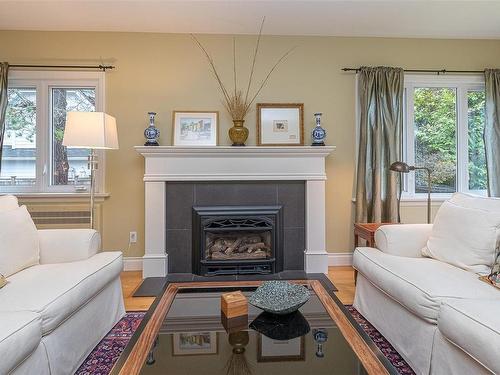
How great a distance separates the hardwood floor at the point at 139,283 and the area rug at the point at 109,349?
230 millimetres

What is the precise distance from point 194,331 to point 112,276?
966 millimetres

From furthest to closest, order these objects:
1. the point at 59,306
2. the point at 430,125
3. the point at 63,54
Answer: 1. the point at 430,125
2. the point at 63,54
3. the point at 59,306

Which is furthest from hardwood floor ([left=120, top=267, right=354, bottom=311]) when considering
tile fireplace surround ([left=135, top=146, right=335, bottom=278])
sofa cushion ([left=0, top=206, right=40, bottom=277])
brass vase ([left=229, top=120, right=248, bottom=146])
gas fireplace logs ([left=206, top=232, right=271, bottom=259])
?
brass vase ([left=229, top=120, right=248, bottom=146])

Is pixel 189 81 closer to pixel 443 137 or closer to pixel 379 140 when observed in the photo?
pixel 379 140

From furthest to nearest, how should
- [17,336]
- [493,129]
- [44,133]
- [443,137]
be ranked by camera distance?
[443,137] < [493,129] < [44,133] < [17,336]

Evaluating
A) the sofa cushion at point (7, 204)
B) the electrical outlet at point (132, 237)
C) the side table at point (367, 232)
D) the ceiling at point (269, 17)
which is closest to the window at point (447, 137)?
the ceiling at point (269, 17)

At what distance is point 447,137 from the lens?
3729 millimetres

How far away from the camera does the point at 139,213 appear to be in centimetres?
349

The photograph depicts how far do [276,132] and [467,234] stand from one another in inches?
81.4

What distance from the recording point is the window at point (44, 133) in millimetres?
3432

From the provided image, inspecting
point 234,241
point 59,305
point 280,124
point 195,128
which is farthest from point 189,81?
point 59,305

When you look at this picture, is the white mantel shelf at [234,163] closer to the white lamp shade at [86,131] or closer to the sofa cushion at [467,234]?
the white lamp shade at [86,131]

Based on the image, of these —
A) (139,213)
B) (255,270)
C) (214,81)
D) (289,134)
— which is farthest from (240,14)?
(255,270)

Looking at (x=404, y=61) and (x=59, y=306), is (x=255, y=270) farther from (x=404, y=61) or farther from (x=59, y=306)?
(x=404, y=61)
